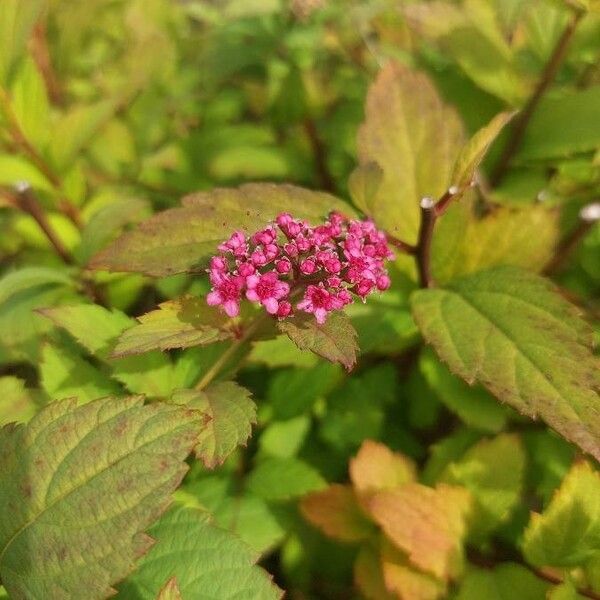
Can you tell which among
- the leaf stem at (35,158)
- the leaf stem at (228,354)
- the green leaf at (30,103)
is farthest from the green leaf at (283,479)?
the green leaf at (30,103)

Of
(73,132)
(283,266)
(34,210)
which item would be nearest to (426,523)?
(283,266)

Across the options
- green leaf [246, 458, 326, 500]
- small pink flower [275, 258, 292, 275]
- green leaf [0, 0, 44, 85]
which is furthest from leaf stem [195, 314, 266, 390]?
green leaf [0, 0, 44, 85]

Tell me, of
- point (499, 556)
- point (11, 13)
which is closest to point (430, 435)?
point (499, 556)

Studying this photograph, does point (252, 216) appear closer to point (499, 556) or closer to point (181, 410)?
point (181, 410)

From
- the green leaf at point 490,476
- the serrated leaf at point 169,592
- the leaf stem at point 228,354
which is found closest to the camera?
the serrated leaf at point 169,592

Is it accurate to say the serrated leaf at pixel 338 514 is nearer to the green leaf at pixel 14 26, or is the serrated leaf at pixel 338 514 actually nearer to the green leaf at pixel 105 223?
the green leaf at pixel 105 223

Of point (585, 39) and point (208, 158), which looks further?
point (208, 158)

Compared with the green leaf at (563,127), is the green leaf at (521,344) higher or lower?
lower

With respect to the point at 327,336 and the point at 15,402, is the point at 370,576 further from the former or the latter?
the point at 15,402
